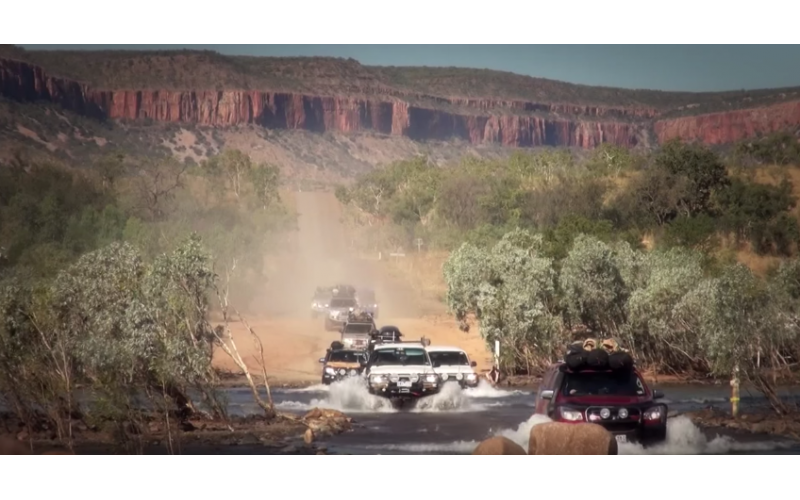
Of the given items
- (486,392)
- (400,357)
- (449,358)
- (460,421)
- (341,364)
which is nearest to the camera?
(460,421)

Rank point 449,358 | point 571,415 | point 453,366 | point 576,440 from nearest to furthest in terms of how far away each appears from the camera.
→ point 576,440, point 571,415, point 453,366, point 449,358

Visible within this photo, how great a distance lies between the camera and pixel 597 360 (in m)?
19.9

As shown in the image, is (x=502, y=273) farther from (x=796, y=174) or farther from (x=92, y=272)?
(x=92, y=272)

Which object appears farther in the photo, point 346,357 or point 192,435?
point 346,357

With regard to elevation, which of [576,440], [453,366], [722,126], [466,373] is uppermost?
[722,126]

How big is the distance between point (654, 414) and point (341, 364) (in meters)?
11.3

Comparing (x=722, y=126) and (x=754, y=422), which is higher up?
(x=722, y=126)

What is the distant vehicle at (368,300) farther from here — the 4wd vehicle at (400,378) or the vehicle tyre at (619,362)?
the vehicle tyre at (619,362)

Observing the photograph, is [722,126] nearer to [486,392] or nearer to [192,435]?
[486,392]

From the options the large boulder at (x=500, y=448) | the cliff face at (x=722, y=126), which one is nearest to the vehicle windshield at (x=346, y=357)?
the cliff face at (x=722, y=126)

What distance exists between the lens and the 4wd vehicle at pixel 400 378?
25.5 metres

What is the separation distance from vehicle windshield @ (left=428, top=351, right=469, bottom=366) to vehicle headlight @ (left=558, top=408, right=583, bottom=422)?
927 cm

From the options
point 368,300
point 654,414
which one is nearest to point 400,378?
point 654,414

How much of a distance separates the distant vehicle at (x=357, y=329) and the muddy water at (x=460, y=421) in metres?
3.75
